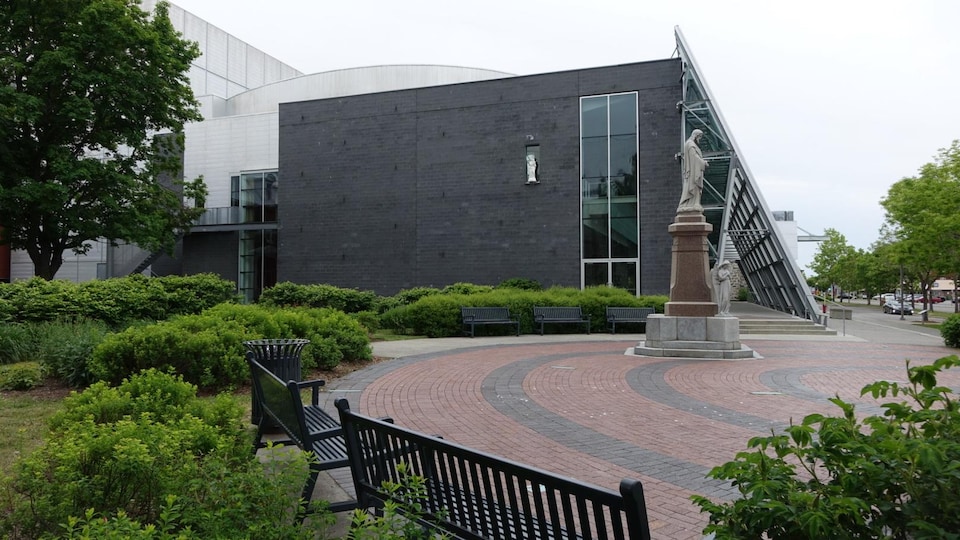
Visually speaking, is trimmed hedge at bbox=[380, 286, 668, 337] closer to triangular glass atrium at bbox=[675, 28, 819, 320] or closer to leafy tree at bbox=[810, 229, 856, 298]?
triangular glass atrium at bbox=[675, 28, 819, 320]

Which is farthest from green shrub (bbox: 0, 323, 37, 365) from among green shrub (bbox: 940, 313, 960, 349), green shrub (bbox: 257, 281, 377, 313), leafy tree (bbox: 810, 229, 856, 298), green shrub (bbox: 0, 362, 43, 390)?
leafy tree (bbox: 810, 229, 856, 298)

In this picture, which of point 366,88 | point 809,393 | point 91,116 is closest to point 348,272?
point 91,116

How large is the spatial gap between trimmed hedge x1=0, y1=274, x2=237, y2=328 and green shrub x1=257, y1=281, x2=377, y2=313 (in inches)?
297

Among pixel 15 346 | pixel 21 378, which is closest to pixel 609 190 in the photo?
pixel 15 346

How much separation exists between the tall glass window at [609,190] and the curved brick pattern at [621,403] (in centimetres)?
1174

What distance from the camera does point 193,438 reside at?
3.99 meters

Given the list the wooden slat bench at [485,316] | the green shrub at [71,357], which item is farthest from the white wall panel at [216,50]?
the green shrub at [71,357]

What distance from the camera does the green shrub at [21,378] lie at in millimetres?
8398

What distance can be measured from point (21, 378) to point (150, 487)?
6.73 m

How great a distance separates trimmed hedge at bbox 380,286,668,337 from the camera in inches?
738

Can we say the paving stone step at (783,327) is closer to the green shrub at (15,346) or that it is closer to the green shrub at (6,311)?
the green shrub at (15,346)

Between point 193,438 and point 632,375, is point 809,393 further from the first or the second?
point 193,438

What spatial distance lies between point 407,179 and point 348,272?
5.21 meters

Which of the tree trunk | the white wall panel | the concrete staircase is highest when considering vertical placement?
the white wall panel
